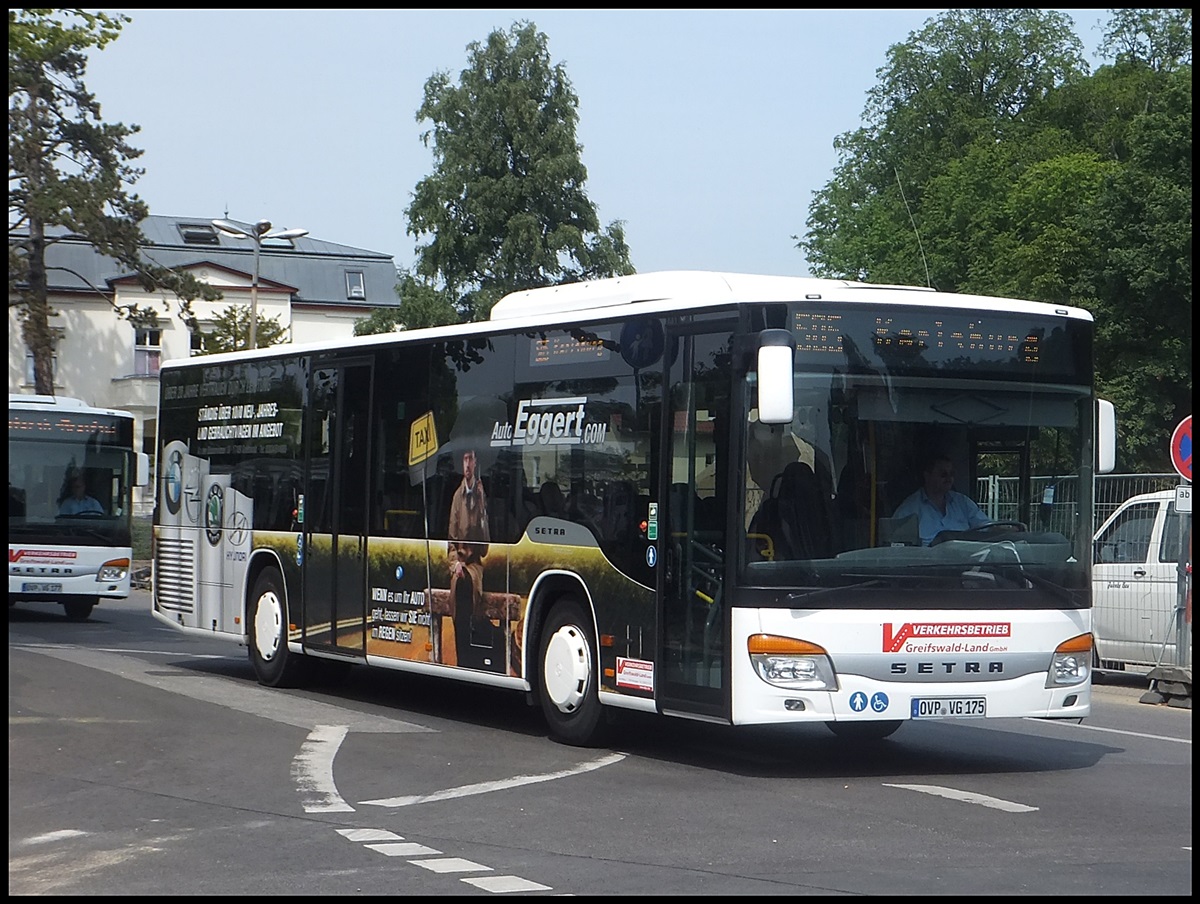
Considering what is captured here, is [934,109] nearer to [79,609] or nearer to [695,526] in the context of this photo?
[79,609]

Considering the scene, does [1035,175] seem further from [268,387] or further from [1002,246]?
[268,387]

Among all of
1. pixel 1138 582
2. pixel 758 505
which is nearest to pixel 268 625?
pixel 758 505

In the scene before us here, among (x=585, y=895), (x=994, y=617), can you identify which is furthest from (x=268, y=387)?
(x=585, y=895)

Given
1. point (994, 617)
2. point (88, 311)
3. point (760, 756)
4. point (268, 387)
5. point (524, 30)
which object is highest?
point (524, 30)

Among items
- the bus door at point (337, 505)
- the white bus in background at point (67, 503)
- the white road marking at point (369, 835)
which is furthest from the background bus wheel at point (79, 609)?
the white road marking at point (369, 835)

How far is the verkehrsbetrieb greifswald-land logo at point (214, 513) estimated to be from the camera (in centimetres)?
1830

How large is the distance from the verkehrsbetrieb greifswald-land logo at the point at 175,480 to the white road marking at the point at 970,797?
1026cm

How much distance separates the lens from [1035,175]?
210ft

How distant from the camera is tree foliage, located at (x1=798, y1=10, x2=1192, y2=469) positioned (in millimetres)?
52094

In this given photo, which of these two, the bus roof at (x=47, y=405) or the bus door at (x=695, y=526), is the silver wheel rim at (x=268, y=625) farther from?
the bus roof at (x=47, y=405)

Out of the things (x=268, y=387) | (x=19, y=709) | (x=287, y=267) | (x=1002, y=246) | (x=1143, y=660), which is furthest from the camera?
(x=287, y=267)

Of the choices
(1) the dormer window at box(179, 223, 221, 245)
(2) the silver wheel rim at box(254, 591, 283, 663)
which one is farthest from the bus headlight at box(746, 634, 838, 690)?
(1) the dormer window at box(179, 223, 221, 245)

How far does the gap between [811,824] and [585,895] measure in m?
2.40

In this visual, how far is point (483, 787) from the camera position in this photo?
35.6 feet
